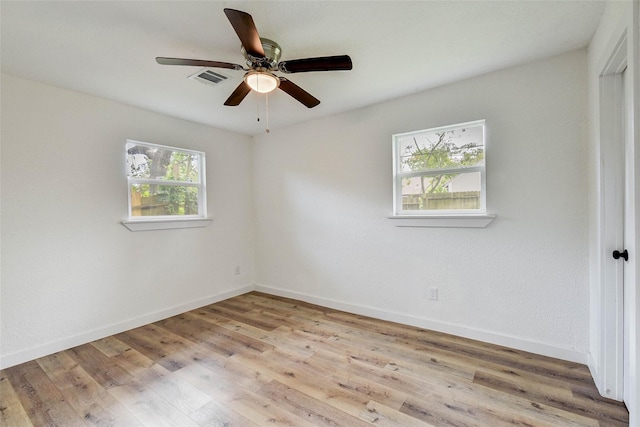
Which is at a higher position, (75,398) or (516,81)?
(516,81)

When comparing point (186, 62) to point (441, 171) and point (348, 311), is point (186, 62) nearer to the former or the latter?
point (441, 171)

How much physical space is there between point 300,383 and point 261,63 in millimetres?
2151

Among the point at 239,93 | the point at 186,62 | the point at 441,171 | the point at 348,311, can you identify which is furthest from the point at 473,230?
the point at 186,62

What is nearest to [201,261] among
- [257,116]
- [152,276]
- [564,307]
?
[152,276]

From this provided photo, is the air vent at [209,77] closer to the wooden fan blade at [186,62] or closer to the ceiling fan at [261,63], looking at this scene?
the ceiling fan at [261,63]

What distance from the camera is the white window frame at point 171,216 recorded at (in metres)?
2.91

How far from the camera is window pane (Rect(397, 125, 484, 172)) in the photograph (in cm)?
251

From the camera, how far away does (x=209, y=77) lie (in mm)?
2266

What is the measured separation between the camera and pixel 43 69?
7.01ft

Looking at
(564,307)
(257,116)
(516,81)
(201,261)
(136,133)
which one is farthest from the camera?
(201,261)

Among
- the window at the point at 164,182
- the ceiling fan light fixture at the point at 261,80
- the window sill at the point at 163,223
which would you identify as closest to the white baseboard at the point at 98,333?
the window sill at the point at 163,223

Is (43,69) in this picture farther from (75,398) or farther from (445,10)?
(445,10)

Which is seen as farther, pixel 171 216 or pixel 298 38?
pixel 171 216

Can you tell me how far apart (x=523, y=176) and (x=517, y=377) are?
1.52 m
